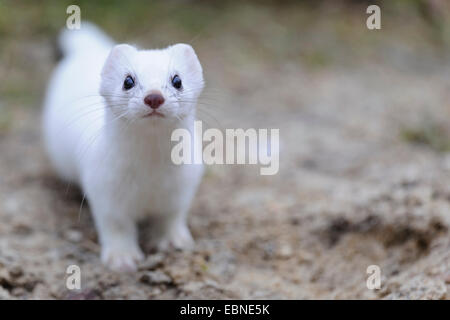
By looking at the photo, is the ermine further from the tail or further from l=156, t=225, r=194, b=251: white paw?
the tail

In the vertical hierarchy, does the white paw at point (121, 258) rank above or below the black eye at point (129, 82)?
below

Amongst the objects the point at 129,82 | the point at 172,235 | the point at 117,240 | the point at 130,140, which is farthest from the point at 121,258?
the point at 129,82

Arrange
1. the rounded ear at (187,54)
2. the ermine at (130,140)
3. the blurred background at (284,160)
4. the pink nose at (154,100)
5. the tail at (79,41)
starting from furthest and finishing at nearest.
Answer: the tail at (79,41), the blurred background at (284,160), the rounded ear at (187,54), the ermine at (130,140), the pink nose at (154,100)

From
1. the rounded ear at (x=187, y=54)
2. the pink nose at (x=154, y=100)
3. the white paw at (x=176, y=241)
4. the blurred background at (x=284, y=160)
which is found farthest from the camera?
the white paw at (x=176, y=241)

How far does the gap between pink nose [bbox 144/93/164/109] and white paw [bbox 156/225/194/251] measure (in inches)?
33.1

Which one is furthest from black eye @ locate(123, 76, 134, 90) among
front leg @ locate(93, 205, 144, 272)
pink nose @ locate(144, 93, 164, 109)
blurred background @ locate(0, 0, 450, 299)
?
blurred background @ locate(0, 0, 450, 299)

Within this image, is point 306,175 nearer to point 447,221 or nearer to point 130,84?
point 447,221

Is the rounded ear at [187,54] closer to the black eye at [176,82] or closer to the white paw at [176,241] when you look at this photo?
the black eye at [176,82]

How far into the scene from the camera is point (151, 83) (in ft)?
7.81

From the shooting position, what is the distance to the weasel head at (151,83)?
2.36m

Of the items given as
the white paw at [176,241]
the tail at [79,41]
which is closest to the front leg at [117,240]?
the white paw at [176,241]

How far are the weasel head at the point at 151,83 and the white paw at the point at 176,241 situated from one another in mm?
696

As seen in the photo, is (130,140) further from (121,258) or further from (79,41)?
(79,41)

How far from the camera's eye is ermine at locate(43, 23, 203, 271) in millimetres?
2439
